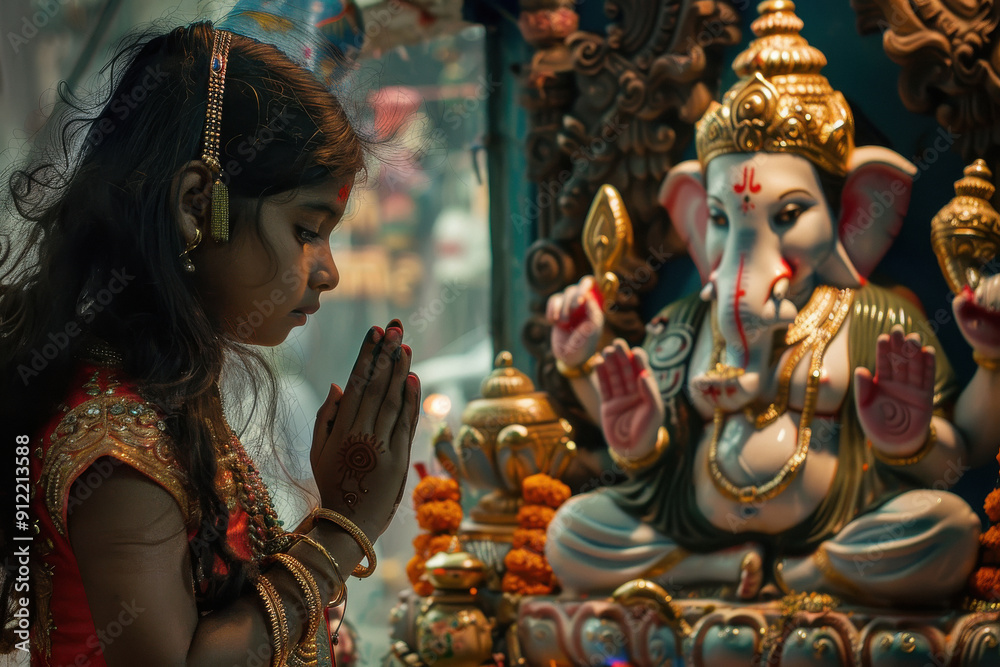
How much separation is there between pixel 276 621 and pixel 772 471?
1498 mm

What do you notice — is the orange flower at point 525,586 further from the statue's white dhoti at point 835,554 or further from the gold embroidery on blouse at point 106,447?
the gold embroidery on blouse at point 106,447

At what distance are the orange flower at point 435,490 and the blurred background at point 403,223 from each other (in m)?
0.26

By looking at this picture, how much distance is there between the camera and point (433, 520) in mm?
2648

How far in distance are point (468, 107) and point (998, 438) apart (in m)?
1.79

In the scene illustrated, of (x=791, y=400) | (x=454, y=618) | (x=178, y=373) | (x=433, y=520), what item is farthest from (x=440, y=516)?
(x=178, y=373)

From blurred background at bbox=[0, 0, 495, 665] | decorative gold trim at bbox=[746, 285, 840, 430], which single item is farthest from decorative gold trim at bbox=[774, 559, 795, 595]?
blurred background at bbox=[0, 0, 495, 665]

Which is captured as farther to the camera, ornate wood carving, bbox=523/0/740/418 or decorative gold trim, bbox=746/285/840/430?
ornate wood carving, bbox=523/0/740/418

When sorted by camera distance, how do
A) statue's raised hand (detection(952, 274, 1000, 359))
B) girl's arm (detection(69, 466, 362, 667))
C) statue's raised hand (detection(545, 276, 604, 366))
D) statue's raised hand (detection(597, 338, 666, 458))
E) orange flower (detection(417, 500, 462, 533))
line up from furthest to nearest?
orange flower (detection(417, 500, 462, 533)) → statue's raised hand (detection(545, 276, 604, 366)) → statue's raised hand (detection(597, 338, 666, 458)) → statue's raised hand (detection(952, 274, 1000, 359)) → girl's arm (detection(69, 466, 362, 667))

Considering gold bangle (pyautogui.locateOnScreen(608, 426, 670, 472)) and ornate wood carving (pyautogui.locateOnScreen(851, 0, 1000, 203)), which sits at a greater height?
ornate wood carving (pyautogui.locateOnScreen(851, 0, 1000, 203))

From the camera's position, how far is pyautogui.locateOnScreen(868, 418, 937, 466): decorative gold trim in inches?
82.0

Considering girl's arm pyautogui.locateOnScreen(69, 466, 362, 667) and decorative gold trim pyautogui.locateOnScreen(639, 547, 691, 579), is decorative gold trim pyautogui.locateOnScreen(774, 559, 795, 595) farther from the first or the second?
girl's arm pyautogui.locateOnScreen(69, 466, 362, 667)

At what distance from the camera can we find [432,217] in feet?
11.9

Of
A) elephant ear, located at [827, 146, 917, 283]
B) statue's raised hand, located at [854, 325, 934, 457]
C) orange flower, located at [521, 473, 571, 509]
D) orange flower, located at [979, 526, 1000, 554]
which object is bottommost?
orange flower, located at [979, 526, 1000, 554]

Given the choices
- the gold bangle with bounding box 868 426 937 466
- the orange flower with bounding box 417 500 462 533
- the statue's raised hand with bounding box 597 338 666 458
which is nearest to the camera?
the gold bangle with bounding box 868 426 937 466
